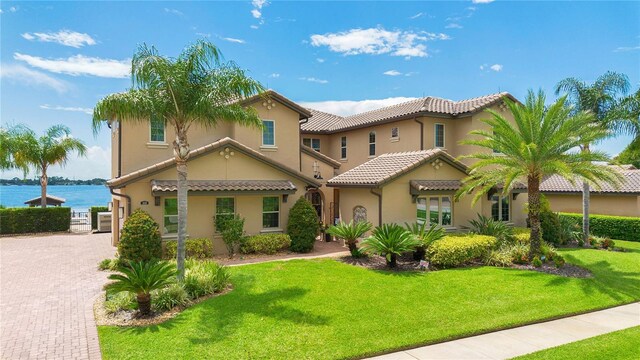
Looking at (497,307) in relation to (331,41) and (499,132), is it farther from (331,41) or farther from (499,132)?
(331,41)

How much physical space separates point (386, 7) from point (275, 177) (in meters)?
9.94

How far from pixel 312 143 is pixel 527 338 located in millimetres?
23941

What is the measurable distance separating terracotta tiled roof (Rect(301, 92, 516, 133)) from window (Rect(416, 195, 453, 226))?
6275 mm

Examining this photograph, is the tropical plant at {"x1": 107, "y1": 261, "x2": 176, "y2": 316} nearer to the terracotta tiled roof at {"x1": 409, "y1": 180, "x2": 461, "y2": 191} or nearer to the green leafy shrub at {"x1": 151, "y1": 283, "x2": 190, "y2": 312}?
the green leafy shrub at {"x1": 151, "y1": 283, "x2": 190, "y2": 312}

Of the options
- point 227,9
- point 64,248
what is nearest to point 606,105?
point 227,9

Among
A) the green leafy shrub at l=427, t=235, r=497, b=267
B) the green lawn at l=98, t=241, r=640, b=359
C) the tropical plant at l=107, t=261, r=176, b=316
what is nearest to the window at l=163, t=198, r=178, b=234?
the green lawn at l=98, t=241, r=640, b=359

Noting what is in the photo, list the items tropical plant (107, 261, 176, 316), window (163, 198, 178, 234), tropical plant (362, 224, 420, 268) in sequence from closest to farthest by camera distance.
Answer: tropical plant (107, 261, 176, 316) → tropical plant (362, 224, 420, 268) → window (163, 198, 178, 234)

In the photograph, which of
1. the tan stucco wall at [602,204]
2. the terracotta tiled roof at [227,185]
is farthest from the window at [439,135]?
the tan stucco wall at [602,204]

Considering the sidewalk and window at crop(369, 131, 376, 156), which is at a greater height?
window at crop(369, 131, 376, 156)

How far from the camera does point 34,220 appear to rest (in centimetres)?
2638

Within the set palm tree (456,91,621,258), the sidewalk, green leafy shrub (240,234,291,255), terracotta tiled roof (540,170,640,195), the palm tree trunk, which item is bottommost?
the sidewalk

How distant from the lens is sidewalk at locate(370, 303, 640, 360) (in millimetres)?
7910

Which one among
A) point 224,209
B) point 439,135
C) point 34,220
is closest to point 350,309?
point 224,209

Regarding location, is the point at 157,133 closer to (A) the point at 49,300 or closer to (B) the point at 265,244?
(B) the point at 265,244
